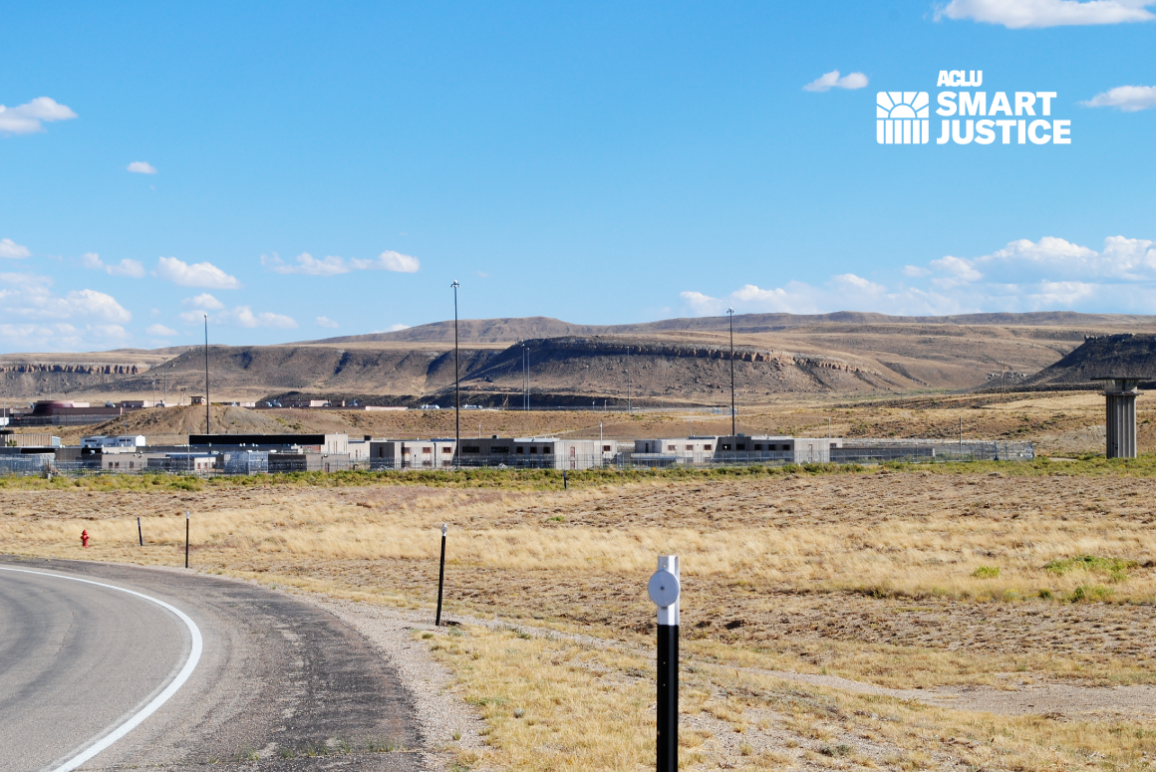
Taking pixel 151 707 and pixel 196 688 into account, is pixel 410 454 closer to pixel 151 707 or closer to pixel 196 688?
pixel 196 688

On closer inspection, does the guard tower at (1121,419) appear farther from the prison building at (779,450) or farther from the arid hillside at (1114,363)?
the arid hillside at (1114,363)

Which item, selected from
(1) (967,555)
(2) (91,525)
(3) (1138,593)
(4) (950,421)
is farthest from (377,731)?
(4) (950,421)

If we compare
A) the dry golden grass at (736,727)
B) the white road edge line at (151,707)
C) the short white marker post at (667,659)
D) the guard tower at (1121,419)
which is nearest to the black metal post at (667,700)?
the short white marker post at (667,659)

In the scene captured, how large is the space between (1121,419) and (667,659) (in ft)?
253

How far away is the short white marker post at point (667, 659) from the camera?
18.5 ft

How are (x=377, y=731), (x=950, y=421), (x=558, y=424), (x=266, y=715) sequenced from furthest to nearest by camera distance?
(x=558, y=424)
(x=950, y=421)
(x=266, y=715)
(x=377, y=731)

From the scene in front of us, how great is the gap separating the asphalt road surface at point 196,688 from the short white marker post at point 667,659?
3.21 m

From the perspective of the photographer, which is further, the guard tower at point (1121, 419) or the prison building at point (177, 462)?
the prison building at point (177, 462)

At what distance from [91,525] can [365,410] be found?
107234mm

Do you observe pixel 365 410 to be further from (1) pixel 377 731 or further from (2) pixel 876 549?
(1) pixel 377 731

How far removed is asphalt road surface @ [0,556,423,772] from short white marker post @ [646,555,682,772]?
10.5ft

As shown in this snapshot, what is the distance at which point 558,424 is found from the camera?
131375 millimetres

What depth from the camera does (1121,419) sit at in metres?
73.2

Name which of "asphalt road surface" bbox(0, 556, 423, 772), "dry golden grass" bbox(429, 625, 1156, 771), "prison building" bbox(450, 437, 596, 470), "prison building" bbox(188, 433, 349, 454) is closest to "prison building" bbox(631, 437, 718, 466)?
"prison building" bbox(450, 437, 596, 470)
